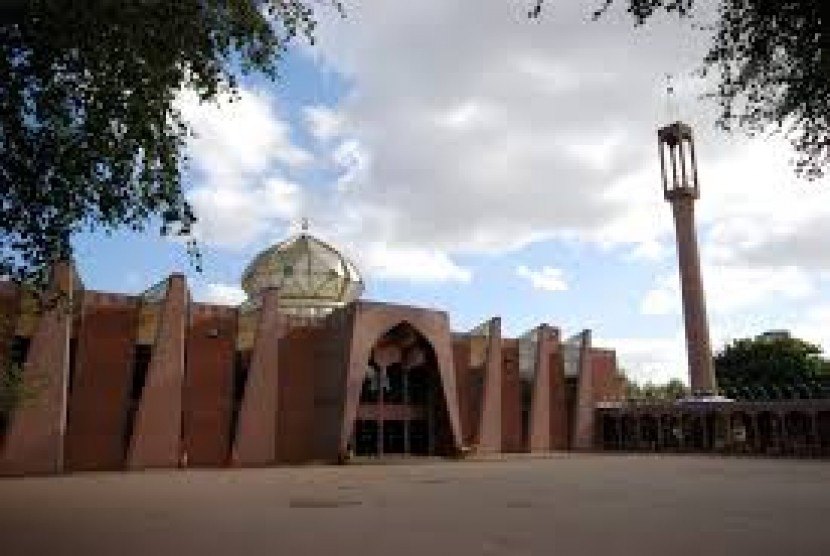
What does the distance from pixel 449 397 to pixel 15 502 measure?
2875 centimetres

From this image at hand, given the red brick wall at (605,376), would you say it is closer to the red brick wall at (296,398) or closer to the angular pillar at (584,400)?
the angular pillar at (584,400)

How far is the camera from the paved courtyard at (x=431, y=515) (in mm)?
11883

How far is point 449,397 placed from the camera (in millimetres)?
46781

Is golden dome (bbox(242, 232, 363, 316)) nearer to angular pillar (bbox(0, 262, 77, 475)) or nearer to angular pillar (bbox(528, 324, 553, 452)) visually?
angular pillar (bbox(528, 324, 553, 452))

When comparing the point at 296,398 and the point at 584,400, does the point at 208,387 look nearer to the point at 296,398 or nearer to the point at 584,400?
the point at 296,398

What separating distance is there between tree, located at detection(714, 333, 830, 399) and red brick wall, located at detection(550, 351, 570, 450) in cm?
1536

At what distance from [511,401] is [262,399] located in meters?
18.1

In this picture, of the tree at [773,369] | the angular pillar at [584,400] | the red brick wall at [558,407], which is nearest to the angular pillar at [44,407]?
the red brick wall at [558,407]

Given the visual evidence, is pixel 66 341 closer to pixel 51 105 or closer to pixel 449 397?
pixel 449 397

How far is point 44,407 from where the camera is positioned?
114 feet

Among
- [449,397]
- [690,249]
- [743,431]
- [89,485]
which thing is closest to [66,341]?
[89,485]

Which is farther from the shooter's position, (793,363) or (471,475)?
(793,363)

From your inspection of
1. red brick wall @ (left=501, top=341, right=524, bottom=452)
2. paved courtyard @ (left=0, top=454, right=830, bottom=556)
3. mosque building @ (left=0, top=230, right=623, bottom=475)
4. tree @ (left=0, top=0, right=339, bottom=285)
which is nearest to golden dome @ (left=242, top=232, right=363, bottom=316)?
mosque building @ (left=0, top=230, right=623, bottom=475)

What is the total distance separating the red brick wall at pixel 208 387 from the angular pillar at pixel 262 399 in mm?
1216
